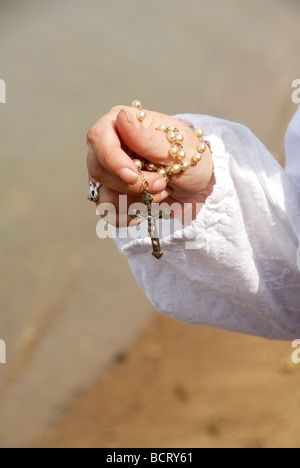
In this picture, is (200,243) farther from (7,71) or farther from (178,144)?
(7,71)

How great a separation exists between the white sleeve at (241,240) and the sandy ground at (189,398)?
1.07 m

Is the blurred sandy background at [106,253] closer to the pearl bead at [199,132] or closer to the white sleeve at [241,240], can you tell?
the white sleeve at [241,240]

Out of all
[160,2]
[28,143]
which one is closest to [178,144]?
[28,143]

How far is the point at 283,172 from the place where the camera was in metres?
0.96

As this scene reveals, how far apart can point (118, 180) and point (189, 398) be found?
1434mm

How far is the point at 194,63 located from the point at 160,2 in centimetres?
75

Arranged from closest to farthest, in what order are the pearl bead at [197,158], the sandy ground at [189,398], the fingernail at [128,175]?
the fingernail at [128,175] → the pearl bead at [197,158] → the sandy ground at [189,398]

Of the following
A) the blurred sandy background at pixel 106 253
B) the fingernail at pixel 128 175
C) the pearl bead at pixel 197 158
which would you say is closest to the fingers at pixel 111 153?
the fingernail at pixel 128 175

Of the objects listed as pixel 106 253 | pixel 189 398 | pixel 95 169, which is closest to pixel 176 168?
pixel 95 169

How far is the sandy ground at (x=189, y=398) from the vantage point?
1.90 meters

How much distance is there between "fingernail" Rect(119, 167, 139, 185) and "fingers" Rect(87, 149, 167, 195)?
2cm

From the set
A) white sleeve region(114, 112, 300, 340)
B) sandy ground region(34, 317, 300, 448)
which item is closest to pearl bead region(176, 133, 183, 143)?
white sleeve region(114, 112, 300, 340)

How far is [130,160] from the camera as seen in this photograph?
0.77m

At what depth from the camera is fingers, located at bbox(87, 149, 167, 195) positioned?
79 cm
